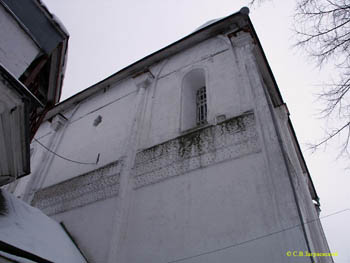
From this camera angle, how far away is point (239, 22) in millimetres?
9008

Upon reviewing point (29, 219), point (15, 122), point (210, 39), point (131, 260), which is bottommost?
point (131, 260)

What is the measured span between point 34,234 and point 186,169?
3.38 metres

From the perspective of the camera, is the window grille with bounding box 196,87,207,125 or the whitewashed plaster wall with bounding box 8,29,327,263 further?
the window grille with bounding box 196,87,207,125

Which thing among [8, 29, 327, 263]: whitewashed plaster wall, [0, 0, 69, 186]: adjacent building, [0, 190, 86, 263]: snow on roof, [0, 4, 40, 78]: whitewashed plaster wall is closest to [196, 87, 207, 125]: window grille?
[8, 29, 327, 263]: whitewashed plaster wall

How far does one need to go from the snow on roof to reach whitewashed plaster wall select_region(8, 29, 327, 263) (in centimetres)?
44

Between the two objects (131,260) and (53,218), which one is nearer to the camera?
(131,260)

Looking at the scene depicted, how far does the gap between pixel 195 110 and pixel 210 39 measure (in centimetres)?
284

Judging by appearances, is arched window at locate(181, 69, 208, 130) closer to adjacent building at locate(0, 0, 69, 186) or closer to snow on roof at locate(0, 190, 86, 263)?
adjacent building at locate(0, 0, 69, 186)

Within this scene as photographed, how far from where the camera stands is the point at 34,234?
5.31 metres

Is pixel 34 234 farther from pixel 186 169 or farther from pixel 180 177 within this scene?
pixel 186 169

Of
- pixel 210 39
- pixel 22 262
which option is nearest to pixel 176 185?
pixel 22 262

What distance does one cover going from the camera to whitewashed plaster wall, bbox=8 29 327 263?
459 cm

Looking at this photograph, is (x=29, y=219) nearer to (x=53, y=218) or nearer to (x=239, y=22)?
(x=53, y=218)

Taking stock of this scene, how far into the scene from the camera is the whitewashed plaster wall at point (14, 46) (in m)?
6.00
